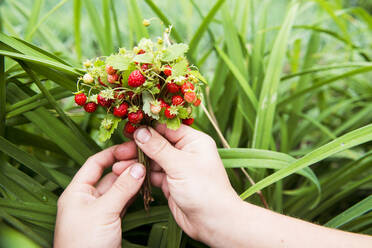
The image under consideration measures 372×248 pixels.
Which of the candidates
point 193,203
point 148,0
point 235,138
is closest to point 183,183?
point 193,203

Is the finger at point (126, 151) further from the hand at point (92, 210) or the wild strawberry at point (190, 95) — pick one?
the wild strawberry at point (190, 95)

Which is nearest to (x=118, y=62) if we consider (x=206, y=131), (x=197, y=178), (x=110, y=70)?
(x=110, y=70)

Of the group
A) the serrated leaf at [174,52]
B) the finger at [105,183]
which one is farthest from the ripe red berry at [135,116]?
the finger at [105,183]

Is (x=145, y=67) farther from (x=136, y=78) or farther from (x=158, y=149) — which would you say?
(x=158, y=149)

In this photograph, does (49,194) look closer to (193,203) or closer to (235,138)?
(193,203)

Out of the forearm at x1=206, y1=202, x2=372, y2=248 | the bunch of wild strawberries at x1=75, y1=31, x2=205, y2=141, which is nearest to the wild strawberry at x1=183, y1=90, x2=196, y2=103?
the bunch of wild strawberries at x1=75, y1=31, x2=205, y2=141

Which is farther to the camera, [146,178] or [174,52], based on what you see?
[146,178]

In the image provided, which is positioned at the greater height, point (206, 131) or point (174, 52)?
point (174, 52)
